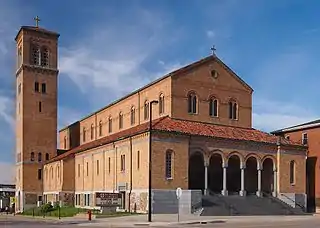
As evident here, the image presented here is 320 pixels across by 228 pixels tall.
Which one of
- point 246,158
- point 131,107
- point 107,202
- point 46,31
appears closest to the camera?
point 107,202

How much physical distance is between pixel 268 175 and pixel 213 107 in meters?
9.91

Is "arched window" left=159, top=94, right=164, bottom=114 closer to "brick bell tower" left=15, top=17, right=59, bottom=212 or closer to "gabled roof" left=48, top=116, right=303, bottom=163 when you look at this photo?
"gabled roof" left=48, top=116, right=303, bottom=163

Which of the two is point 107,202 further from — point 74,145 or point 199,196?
point 74,145

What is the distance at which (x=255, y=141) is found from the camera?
5791 cm

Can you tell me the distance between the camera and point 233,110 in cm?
6269

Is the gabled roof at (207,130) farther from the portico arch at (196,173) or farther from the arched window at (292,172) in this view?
the portico arch at (196,173)

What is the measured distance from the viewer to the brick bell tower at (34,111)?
80.7 meters

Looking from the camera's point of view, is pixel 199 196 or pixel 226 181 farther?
pixel 226 181

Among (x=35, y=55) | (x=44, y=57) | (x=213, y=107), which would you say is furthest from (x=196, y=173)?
(x=35, y=55)

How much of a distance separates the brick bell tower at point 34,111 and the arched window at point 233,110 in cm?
3182

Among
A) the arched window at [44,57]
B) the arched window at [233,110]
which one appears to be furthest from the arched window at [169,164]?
the arched window at [44,57]

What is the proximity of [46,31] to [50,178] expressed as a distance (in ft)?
77.0

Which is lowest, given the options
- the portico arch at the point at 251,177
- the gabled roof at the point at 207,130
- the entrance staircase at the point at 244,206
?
the entrance staircase at the point at 244,206

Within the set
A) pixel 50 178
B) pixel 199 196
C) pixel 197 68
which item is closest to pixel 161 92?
pixel 197 68
